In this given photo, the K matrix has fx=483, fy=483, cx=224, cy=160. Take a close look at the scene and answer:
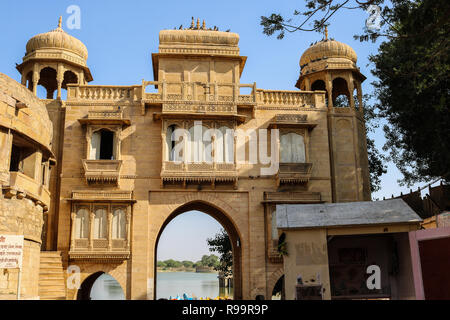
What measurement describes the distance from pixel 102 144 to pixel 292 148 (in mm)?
9811

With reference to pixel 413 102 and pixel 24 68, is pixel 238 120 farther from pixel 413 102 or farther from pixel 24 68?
pixel 24 68

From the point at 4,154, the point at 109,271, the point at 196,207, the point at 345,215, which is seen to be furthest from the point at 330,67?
the point at 4,154

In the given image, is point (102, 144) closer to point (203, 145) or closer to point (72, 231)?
point (72, 231)

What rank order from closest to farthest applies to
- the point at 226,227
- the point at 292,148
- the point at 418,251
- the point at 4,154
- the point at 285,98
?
1. the point at 418,251
2. the point at 4,154
3. the point at 292,148
4. the point at 285,98
5. the point at 226,227

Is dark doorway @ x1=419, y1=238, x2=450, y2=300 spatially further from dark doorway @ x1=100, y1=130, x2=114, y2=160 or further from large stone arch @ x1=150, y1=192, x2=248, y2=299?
dark doorway @ x1=100, y1=130, x2=114, y2=160

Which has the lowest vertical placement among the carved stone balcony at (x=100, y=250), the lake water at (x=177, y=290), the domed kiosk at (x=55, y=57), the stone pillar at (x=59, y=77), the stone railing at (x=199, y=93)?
the lake water at (x=177, y=290)

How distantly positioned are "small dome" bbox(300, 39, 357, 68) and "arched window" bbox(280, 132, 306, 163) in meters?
5.55

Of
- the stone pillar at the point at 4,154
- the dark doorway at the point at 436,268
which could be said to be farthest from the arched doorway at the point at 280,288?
the stone pillar at the point at 4,154

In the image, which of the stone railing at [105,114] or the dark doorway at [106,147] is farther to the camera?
the dark doorway at [106,147]

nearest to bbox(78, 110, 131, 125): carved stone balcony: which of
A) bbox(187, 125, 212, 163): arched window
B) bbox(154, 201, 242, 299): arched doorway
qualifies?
bbox(187, 125, 212, 163): arched window

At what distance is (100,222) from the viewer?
2281 centimetres

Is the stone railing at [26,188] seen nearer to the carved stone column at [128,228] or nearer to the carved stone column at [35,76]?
the carved stone column at [128,228]

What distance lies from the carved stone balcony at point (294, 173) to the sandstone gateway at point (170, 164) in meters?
0.06

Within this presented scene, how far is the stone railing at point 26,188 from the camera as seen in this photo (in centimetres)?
1616
